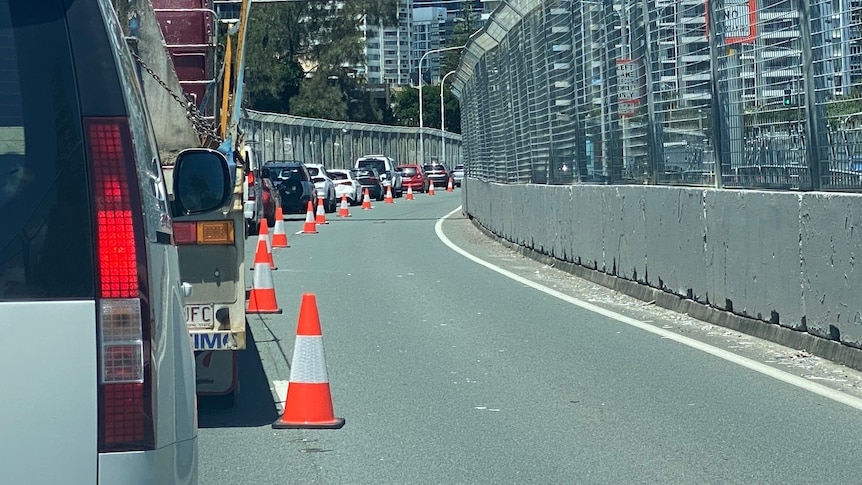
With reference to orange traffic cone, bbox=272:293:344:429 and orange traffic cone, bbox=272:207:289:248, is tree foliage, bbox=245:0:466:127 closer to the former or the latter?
orange traffic cone, bbox=272:207:289:248

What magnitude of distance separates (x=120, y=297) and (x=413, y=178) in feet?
202

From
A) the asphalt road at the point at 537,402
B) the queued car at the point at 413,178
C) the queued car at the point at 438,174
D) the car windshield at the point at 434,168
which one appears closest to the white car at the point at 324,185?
the queued car at the point at 413,178

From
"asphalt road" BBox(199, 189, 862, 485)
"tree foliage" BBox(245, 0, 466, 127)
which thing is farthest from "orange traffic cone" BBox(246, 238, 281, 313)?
"tree foliage" BBox(245, 0, 466, 127)

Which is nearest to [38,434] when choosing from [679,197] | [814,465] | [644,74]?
[814,465]

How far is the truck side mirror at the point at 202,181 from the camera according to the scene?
423 cm

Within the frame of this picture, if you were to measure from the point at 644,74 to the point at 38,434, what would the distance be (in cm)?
1241

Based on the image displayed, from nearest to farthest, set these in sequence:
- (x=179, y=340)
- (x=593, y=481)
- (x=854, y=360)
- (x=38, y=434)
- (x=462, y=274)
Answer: (x=38, y=434) < (x=179, y=340) < (x=593, y=481) < (x=854, y=360) < (x=462, y=274)

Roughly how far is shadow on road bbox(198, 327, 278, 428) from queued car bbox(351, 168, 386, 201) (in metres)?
43.1

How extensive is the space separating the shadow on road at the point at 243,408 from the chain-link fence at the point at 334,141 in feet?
98.0

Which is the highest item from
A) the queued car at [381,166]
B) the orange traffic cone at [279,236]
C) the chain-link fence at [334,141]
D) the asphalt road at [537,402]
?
the chain-link fence at [334,141]

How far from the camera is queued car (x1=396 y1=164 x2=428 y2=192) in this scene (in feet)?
208

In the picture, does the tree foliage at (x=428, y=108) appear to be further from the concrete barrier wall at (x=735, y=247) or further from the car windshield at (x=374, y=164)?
the concrete barrier wall at (x=735, y=247)

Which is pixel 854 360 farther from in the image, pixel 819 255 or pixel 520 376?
pixel 520 376

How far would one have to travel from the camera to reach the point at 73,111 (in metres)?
3.16
